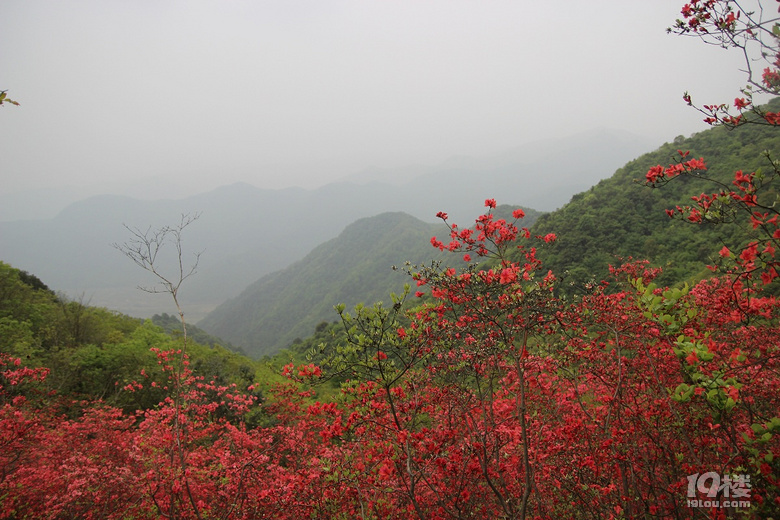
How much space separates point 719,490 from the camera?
123 inches

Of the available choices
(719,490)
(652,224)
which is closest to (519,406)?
(719,490)

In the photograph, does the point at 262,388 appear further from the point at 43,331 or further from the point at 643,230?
the point at 643,230

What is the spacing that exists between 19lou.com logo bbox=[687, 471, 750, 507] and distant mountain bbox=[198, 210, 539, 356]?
70.9 m

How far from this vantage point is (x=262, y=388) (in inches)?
810

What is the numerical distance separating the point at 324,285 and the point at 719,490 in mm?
103261

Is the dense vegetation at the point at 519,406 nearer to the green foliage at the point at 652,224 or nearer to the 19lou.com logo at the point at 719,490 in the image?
the 19lou.com logo at the point at 719,490

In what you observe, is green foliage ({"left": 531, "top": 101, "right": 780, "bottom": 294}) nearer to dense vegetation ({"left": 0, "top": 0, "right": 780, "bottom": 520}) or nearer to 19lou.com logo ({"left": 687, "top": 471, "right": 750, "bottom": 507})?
dense vegetation ({"left": 0, "top": 0, "right": 780, "bottom": 520})

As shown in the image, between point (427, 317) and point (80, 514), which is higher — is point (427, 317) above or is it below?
above

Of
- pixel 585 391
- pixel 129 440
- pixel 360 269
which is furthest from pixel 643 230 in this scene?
pixel 360 269

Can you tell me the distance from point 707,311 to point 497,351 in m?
3.68

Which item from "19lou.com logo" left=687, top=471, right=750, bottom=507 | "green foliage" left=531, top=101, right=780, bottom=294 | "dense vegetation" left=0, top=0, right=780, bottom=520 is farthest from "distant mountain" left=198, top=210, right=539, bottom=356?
"19lou.com logo" left=687, top=471, right=750, bottom=507

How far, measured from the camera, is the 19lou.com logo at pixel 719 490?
296cm

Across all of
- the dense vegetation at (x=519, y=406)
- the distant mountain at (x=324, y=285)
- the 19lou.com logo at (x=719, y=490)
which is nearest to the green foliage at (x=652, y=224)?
the dense vegetation at (x=519, y=406)

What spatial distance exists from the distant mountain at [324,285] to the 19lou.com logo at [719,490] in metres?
70.9
